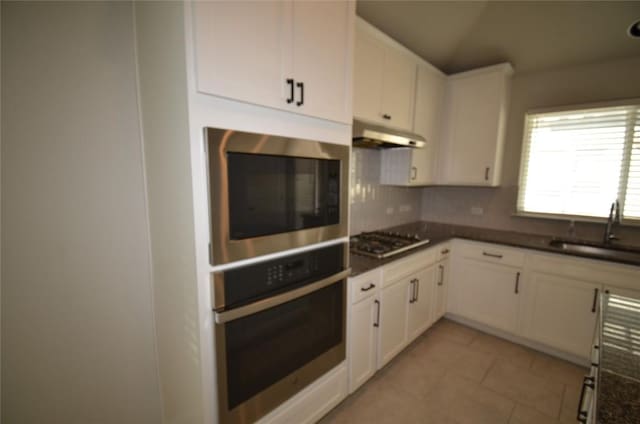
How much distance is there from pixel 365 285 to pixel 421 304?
3.11 ft

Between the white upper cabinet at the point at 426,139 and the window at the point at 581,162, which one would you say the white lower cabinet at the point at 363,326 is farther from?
the window at the point at 581,162

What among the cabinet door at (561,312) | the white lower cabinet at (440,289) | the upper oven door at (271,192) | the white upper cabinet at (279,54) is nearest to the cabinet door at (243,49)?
the white upper cabinet at (279,54)

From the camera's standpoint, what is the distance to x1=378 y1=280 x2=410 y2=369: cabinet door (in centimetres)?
199

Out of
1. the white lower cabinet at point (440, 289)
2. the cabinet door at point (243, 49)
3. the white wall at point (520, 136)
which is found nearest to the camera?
the cabinet door at point (243, 49)

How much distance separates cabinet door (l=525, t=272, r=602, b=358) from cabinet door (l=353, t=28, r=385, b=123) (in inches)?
77.4

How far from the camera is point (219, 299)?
1069mm

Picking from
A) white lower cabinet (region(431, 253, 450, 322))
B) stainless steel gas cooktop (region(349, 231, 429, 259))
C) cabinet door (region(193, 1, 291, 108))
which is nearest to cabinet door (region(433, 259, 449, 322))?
white lower cabinet (region(431, 253, 450, 322))

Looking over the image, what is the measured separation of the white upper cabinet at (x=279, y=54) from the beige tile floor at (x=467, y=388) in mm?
1814

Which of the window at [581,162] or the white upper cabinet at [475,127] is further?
the white upper cabinet at [475,127]

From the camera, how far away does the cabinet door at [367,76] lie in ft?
6.35

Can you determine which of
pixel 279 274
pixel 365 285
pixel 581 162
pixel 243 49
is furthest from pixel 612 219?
pixel 243 49

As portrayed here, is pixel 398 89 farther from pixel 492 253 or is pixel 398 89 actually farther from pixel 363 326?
pixel 363 326

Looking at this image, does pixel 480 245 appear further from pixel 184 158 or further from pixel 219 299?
pixel 184 158

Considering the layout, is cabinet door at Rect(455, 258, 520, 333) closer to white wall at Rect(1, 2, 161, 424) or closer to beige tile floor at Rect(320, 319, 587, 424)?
beige tile floor at Rect(320, 319, 587, 424)
